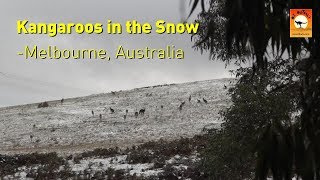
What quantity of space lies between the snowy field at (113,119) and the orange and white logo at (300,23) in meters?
21.5

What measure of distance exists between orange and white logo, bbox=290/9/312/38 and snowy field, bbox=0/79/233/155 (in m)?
21.5

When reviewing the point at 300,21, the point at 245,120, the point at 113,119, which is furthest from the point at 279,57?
the point at 113,119

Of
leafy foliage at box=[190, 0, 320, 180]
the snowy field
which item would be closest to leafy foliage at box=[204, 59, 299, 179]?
leafy foliage at box=[190, 0, 320, 180]

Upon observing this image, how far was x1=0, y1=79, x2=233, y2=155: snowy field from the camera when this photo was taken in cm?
2962

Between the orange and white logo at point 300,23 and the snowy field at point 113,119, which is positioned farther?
the snowy field at point 113,119

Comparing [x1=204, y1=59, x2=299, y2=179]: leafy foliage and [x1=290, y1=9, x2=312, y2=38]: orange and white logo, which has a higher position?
[x1=290, y1=9, x2=312, y2=38]: orange and white logo

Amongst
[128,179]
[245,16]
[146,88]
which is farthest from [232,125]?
[146,88]

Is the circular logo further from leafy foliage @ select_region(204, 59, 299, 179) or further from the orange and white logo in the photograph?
leafy foliage @ select_region(204, 59, 299, 179)

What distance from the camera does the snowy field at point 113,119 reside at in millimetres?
29625

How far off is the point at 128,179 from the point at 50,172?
362 centimetres

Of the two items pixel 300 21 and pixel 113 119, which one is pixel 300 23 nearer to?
pixel 300 21

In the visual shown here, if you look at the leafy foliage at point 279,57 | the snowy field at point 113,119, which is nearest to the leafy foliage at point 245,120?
the leafy foliage at point 279,57

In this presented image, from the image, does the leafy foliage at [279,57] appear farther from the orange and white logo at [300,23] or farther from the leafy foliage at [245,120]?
the leafy foliage at [245,120]

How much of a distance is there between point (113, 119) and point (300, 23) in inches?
1210
